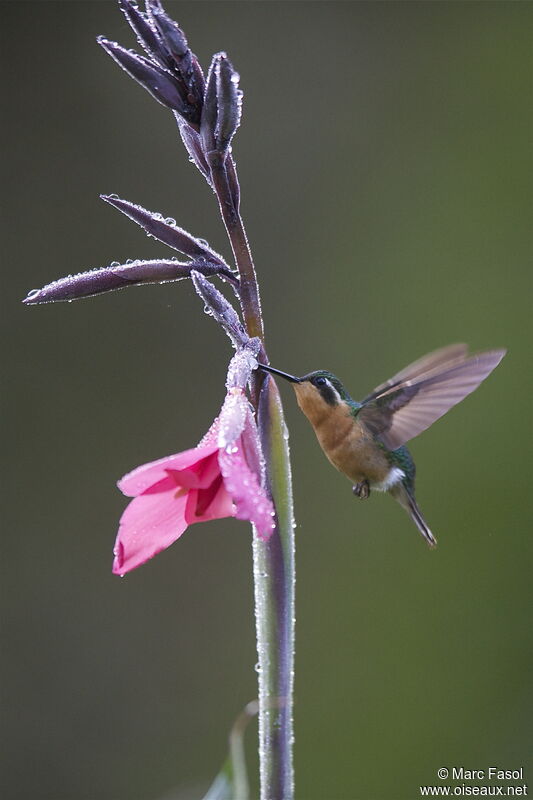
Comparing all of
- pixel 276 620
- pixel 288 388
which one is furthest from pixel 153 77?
pixel 288 388

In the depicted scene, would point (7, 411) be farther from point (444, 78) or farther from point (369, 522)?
point (444, 78)

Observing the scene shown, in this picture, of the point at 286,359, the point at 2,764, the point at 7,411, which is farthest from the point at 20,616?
the point at 286,359

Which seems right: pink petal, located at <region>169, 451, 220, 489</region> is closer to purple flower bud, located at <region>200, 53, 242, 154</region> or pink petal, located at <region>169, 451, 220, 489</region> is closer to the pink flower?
the pink flower

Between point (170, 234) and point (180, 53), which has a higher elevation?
point (180, 53)

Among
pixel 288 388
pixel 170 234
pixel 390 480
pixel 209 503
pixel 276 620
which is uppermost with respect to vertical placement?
pixel 288 388

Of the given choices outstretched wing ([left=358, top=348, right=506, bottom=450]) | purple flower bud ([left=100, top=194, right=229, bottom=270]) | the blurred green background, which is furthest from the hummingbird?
the blurred green background

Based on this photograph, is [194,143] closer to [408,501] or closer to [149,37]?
[149,37]
